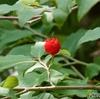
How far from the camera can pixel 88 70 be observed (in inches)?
52.8

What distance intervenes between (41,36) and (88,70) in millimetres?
266

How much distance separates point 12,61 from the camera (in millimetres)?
951

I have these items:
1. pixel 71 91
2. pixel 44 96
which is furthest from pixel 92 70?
pixel 44 96

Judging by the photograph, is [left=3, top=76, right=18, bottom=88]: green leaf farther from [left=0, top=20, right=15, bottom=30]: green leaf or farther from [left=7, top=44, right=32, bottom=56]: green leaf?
[left=0, top=20, right=15, bottom=30]: green leaf

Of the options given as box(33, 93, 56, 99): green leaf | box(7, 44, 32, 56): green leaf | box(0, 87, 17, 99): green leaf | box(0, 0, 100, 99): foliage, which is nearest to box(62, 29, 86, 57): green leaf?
box(0, 0, 100, 99): foliage

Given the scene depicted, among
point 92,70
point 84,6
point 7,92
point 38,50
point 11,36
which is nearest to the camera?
point 84,6

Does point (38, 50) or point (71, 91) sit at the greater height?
point (38, 50)

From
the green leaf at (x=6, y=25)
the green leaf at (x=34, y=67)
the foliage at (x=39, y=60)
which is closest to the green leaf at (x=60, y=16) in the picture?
the foliage at (x=39, y=60)

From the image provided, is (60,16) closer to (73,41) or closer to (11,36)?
(11,36)

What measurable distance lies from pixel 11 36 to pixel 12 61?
1.63 feet

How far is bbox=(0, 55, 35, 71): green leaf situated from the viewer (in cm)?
94

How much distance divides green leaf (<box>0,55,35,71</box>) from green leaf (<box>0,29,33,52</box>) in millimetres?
457

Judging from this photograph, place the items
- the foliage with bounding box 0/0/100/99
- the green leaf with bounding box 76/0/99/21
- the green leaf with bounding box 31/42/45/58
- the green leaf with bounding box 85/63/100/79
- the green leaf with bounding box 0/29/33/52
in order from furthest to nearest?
the green leaf with bounding box 0/29/33/52, the green leaf with bounding box 85/63/100/79, the green leaf with bounding box 31/42/45/58, the foliage with bounding box 0/0/100/99, the green leaf with bounding box 76/0/99/21

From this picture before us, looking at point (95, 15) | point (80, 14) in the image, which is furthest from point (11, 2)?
point (95, 15)
